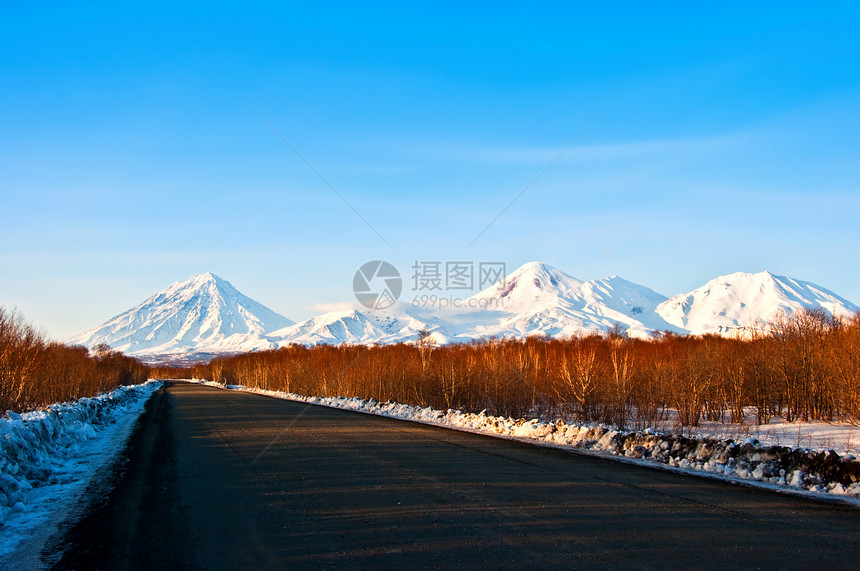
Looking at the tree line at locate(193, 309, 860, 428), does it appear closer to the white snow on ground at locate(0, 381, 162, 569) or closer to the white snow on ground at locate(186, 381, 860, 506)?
the white snow on ground at locate(186, 381, 860, 506)

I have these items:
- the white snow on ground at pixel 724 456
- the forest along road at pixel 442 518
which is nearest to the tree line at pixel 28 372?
the forest along road at pixel 442 518

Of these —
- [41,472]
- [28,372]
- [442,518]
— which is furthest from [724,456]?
[28,372]

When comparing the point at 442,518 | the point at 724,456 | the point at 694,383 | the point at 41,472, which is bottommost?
the point at 41,472

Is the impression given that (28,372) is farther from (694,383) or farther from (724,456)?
(694,383)

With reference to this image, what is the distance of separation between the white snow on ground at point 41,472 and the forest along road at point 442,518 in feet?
1.69

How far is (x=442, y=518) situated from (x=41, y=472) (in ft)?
27.8

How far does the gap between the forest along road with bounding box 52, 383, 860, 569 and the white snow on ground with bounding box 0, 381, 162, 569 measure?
20.3 inches

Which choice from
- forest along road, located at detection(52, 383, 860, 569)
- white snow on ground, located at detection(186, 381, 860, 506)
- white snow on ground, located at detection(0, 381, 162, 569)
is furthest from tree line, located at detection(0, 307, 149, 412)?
white snow on ground, located at detection(186, 381, 860, 506)

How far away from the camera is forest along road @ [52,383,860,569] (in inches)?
212

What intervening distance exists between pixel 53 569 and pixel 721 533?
6924mm

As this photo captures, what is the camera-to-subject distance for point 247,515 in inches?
278

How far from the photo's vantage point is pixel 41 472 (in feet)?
34.4

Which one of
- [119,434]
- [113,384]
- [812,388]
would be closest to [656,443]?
[812,388]

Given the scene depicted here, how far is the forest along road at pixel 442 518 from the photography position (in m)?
5.38
